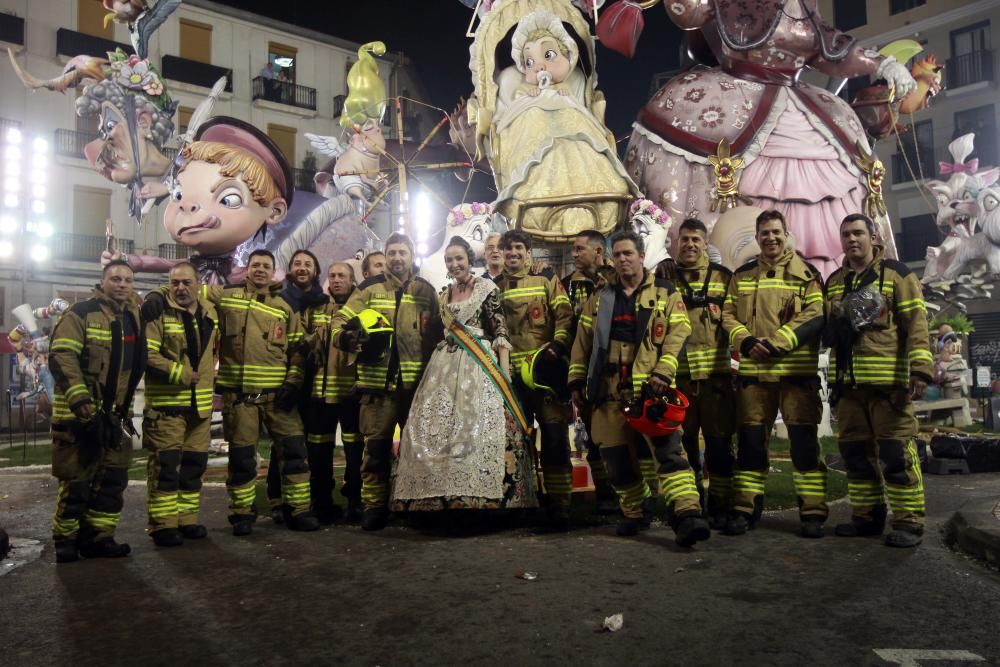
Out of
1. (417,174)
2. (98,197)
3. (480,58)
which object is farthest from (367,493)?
(98,197)

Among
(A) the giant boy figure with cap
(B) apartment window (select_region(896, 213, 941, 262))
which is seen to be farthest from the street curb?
(B) apartment window (select_region(896, 213, 941, 262))

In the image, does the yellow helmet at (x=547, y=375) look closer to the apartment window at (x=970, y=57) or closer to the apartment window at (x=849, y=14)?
the apartment window at (x=970, y=57)

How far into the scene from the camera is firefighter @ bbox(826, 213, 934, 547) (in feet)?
16.2

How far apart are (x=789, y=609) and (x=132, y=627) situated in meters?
2.82

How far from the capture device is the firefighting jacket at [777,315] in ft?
17.0

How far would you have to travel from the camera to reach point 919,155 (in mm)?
27828

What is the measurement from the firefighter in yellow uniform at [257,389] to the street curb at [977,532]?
13.5ft

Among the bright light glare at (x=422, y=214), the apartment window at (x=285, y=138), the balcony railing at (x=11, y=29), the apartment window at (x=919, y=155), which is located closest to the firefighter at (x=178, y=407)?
the bright light glare at (x=422, y=214)

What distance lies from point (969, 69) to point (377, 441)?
1083 inches

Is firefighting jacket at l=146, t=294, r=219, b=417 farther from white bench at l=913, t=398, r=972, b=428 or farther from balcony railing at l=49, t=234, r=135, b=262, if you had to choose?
balcony railing at l=49, t=234, r=135, b=262

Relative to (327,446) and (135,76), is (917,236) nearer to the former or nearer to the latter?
(135,76)

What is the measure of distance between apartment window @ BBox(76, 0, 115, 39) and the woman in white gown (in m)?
23.1

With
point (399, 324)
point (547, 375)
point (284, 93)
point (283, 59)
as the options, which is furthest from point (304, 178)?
point (547, 375)

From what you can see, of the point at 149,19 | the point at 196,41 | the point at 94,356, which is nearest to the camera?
the point at 94,356
